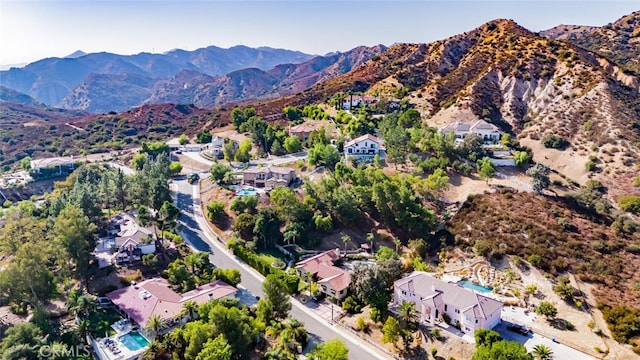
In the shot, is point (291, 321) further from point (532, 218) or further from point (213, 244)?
point (532, 218)

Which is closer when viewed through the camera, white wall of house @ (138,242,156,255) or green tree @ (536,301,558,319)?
green tree @ (536,301,558,319)

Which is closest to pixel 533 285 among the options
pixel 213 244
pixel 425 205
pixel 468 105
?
pixel 425 205

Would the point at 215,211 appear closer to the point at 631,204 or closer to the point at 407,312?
the point at 407,312

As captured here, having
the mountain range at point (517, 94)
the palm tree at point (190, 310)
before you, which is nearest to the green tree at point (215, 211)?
the palm tree at point (190, 310)

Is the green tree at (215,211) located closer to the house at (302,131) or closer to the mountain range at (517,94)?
the house at (302,131)

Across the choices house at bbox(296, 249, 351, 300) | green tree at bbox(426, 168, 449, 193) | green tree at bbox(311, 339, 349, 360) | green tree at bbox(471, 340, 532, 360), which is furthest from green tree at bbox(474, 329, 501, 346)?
green tree at bbox(426, 168, 449, 193)

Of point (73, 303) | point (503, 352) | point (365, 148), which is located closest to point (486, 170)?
point (365, 148)

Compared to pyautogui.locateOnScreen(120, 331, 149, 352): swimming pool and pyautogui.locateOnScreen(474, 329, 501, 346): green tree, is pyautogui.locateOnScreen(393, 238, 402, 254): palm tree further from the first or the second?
pyautogui.locateOnScreen(120, 331, 149, 352): swimming pool
